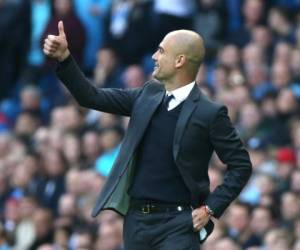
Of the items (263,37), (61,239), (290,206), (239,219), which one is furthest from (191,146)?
(263,37)

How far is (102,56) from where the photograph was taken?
15383 mm

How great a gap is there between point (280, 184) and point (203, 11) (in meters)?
3.87

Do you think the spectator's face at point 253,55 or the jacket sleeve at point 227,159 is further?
the spectator's face at point 253,55

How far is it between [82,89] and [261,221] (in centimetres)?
407

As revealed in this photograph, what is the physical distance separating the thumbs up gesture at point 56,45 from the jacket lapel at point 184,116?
29.4 inches

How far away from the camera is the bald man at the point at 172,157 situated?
7312 millimetres

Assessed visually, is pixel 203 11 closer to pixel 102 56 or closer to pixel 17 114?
pixel 102 56

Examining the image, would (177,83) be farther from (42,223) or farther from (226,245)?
(42,223)

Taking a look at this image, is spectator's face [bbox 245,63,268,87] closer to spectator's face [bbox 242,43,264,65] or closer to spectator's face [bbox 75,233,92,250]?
spectator's face [bbox 242,43,264,65]

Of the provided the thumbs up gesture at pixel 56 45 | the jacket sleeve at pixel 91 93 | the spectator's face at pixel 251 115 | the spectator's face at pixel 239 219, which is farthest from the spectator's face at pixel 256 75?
the thumbs up gesture at pixel 56 45

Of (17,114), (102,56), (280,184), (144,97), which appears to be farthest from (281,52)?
(144,97)

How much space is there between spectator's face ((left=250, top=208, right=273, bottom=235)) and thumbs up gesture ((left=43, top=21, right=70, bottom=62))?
4314 mm

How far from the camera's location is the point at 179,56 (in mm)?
7344

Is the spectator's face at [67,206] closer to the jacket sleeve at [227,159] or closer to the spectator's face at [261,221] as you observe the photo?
the spectator's face at [261,221]
